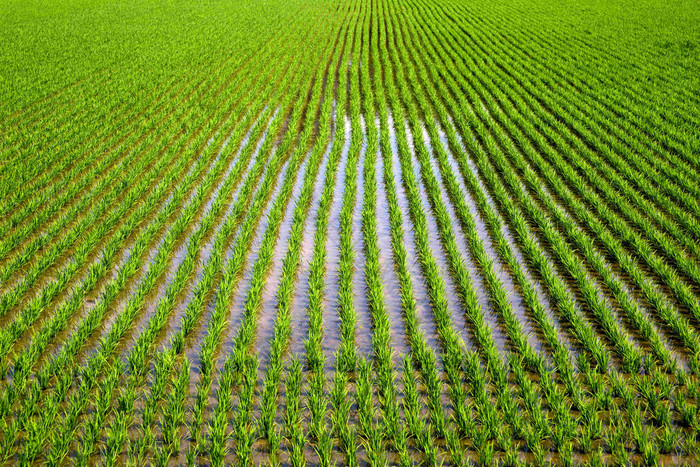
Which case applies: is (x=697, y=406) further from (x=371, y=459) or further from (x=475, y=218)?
(x=475, y=218)

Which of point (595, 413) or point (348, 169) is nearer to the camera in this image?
point (595, 413)

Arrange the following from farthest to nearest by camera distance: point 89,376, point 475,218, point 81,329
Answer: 1. point 475,218
2. point 81,329
3. point 89,376

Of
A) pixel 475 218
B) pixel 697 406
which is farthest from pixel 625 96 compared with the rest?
pixel 697 406

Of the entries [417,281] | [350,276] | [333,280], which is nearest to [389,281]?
[417,281]

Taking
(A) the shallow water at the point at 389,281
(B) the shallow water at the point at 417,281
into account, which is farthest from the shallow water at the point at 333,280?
(B) the shallow water at the point at 417,281

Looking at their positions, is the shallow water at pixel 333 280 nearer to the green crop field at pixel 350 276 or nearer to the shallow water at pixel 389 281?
the green crop field at pixel 350 276

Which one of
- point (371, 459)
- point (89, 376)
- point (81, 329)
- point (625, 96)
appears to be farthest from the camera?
point (625, 96)

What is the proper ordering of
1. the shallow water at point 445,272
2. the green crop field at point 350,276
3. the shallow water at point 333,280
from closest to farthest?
the green crop field at point 350,276 → the shallow water at point 333,280 → the shallow water at point 445,272

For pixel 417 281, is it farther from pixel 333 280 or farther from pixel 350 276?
pixel 333 280
